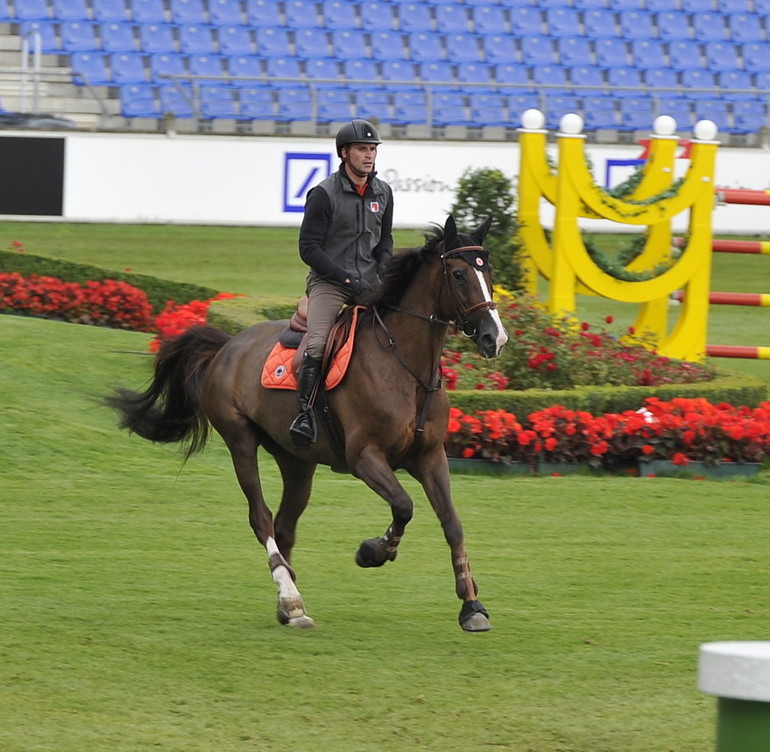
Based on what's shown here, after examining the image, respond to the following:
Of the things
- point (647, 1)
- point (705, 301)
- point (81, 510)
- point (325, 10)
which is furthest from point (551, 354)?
point (647, 1)

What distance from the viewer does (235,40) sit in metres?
24.4

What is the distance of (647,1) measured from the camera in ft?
89.5

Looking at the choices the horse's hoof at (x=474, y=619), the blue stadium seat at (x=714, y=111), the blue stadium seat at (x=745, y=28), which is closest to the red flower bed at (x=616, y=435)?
the horse's hoof at (x=474, y=619)

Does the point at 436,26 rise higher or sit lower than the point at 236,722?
higher

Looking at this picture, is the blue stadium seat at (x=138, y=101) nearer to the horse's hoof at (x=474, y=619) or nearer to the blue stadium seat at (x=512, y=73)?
the blue stadium seat at (x=512, y=73)

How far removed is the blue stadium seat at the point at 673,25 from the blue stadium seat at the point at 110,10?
10429 millimetres

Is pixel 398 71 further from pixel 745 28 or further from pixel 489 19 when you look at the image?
pixel 745 28

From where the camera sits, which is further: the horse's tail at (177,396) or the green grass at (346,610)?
the horse's tail at (177,396)

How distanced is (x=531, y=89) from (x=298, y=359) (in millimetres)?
17059

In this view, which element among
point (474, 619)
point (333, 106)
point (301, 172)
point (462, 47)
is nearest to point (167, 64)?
point (333, 106)

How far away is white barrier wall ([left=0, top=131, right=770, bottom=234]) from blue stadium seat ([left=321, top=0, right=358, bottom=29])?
15.7ft

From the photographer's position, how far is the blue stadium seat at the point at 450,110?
22.4 metres

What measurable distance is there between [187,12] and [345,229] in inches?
740

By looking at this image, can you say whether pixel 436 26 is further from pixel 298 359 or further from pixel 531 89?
pixel 298 359
